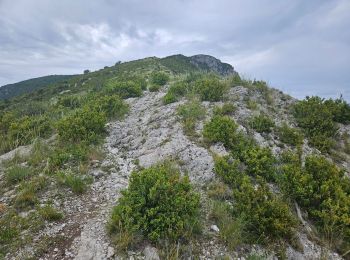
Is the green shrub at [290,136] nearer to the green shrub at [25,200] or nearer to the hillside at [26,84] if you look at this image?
the green shrub at [25,200]

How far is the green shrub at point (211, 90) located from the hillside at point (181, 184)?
1.20 feet

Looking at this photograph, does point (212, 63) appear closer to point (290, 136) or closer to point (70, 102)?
point (70, 102)

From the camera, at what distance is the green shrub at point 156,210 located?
5711 mm

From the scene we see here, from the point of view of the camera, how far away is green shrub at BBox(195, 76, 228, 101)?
13.5 meters

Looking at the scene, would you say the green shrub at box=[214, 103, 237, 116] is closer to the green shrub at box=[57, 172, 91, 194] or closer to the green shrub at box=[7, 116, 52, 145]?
the green shrub at box=[57, 172, 91, 194]

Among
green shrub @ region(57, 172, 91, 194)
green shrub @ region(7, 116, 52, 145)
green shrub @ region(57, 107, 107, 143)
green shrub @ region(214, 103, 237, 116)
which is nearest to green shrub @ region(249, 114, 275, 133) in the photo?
green shrub @ region(214, 103, 237, 116)

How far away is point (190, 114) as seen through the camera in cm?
1192

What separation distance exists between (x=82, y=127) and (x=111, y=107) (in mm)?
3364

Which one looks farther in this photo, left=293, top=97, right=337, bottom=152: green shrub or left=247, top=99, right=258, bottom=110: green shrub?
left=247, top=99, right=258, bottom=110: green shrub

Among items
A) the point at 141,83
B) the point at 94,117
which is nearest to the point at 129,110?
the point at 94,117

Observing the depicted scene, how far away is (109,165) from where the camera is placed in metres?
9.05

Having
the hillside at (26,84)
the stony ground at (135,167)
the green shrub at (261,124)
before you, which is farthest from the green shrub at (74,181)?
the hillside at (26,84)

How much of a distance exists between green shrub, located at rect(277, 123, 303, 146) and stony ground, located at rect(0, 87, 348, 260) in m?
0.39

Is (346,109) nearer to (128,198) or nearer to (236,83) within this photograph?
(236,83)
